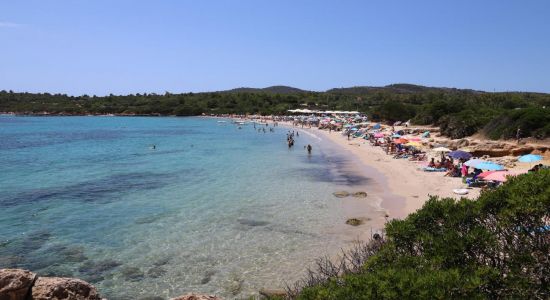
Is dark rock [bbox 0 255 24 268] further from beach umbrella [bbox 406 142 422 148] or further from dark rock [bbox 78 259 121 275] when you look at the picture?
beach umbrella [bbox 406 142 422 148]

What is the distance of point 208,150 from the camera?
41.0 m

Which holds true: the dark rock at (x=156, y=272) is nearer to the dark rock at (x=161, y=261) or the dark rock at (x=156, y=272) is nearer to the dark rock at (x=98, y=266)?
the dark rock at (x=161, y=261)

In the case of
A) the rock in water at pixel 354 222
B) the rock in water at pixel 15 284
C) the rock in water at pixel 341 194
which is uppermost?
the rock in water at pixel 15 284

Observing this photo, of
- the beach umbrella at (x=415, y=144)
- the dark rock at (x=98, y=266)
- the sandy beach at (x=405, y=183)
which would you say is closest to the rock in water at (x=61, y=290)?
the dark rock at (x=98, y=266)

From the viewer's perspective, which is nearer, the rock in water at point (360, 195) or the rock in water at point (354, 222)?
the rock in water at point (354, 222)

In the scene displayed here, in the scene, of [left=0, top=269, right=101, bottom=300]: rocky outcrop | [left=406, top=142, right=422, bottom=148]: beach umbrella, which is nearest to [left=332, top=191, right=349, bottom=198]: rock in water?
[left=406, top=142, right=422, bottom=148]: beach umbrella

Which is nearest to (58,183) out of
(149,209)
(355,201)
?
(149,209)

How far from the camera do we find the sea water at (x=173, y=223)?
36.1 feet

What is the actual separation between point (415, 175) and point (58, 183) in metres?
20.4

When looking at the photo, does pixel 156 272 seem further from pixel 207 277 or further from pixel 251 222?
pixel 251 222

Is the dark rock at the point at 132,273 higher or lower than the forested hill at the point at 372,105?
lower

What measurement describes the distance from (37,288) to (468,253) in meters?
6.06

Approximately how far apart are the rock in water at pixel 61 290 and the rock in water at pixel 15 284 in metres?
0.18

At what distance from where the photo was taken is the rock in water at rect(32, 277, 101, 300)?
596 cm
